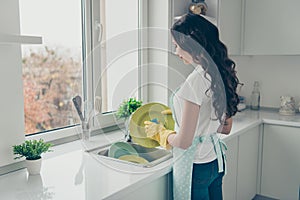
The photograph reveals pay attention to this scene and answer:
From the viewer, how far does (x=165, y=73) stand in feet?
7.39

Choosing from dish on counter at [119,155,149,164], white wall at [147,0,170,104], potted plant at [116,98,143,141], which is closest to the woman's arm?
dish on counter at [119,155,149,164]

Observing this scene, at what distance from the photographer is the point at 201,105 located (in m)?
1.36

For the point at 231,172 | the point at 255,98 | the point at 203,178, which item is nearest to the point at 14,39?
the point at 203,178

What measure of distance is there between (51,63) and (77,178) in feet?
2.42

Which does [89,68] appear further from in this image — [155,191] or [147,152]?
[155,191]

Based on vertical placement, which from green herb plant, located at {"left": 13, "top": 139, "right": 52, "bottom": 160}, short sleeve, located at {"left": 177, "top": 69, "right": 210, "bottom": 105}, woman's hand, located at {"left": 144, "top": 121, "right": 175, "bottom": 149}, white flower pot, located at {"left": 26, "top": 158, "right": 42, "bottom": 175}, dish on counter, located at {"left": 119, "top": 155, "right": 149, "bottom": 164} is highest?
short sleeve, located at {"left": 177, "top": 69, "right": 210, "bottom": 105}

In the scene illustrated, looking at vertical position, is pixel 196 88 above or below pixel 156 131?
above

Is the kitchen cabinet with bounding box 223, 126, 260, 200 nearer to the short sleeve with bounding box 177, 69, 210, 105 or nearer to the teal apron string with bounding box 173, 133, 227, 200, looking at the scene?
the teal apron string with bounding box 173, 133, 227, 200

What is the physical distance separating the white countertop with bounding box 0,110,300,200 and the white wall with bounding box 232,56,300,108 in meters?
1.81

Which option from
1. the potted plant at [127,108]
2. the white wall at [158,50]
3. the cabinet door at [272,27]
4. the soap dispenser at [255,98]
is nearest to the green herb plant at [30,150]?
the potted plant at [127,108]

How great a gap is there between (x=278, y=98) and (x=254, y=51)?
0.53 metres

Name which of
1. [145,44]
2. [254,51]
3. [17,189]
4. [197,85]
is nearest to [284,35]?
[254,51]

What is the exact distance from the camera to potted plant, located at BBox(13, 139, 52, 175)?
131 centimetres

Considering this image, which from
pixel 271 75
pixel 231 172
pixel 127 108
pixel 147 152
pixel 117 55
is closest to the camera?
pixel 147 152
